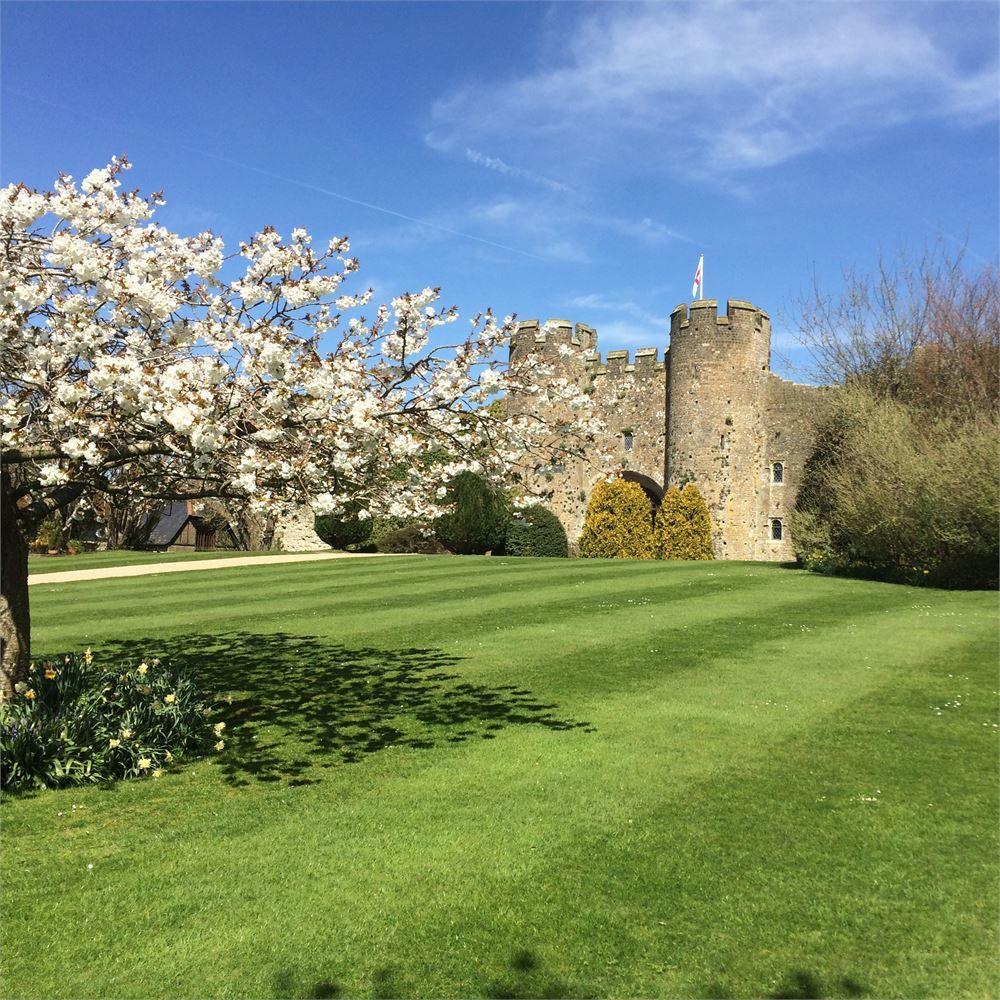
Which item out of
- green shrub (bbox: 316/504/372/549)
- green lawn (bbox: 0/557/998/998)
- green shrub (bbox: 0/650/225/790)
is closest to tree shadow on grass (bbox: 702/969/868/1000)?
green lawn (bbox: 0/557/998/998)

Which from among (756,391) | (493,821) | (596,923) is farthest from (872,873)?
(756,391)

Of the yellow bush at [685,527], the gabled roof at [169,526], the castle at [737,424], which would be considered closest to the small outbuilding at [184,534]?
the gabled roof at [169,526]

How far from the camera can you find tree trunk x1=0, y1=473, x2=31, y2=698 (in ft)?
26.2

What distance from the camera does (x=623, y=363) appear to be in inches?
1485

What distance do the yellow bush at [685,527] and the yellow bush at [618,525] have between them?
81 centimetres

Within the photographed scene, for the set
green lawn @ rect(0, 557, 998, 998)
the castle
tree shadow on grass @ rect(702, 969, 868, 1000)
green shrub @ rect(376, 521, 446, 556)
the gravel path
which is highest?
the castle

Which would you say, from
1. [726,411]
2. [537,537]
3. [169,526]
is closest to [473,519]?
[537,537]

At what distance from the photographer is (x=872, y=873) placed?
5.62 m

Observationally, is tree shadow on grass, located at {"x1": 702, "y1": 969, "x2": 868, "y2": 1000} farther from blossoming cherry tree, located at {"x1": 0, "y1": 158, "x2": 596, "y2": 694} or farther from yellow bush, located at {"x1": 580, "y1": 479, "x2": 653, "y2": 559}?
yellow bush, located at {"x1": 580, "y1": 479, "x2": 653, "y2": 559}

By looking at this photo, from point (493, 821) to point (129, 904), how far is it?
2451 mm

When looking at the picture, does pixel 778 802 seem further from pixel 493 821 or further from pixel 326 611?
pixel 326 611

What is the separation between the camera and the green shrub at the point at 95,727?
276 inches

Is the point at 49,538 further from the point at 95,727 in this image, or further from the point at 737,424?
the point at 95,727

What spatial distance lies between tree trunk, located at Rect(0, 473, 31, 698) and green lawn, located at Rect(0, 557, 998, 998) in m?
1.72
